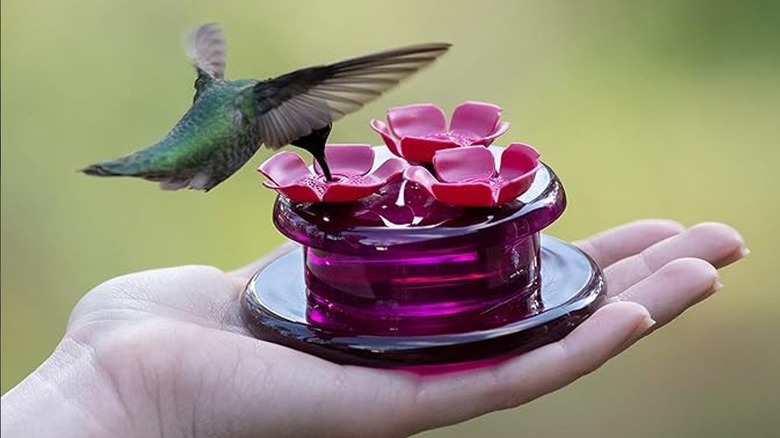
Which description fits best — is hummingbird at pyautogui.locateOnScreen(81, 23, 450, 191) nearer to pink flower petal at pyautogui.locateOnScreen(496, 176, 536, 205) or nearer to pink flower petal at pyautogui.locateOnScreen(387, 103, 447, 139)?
pink flower petal at pyautogui.locateOnScreen(496, 176, 536, 205)

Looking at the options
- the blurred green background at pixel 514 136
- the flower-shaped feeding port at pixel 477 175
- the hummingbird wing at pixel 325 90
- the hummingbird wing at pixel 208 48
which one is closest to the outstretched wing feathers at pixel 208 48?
the hummingbird wing at pixel 208 48

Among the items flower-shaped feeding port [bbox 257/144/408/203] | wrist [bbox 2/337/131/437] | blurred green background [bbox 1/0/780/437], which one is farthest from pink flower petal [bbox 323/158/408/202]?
blurred green background [bbox 1/0/780/437]

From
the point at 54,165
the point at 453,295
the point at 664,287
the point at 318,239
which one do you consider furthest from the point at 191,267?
Answer: the point at 54,165

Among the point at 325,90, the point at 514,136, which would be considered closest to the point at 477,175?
the point at 325,90

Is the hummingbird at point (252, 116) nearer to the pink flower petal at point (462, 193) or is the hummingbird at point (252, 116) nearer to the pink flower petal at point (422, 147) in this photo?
the pink flower petal at point (462, 193)

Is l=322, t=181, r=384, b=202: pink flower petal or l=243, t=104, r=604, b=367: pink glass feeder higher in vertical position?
l=322, t=181, r=384, b=202: pink flower petal

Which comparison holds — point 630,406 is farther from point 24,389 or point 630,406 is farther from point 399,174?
point 24,389
